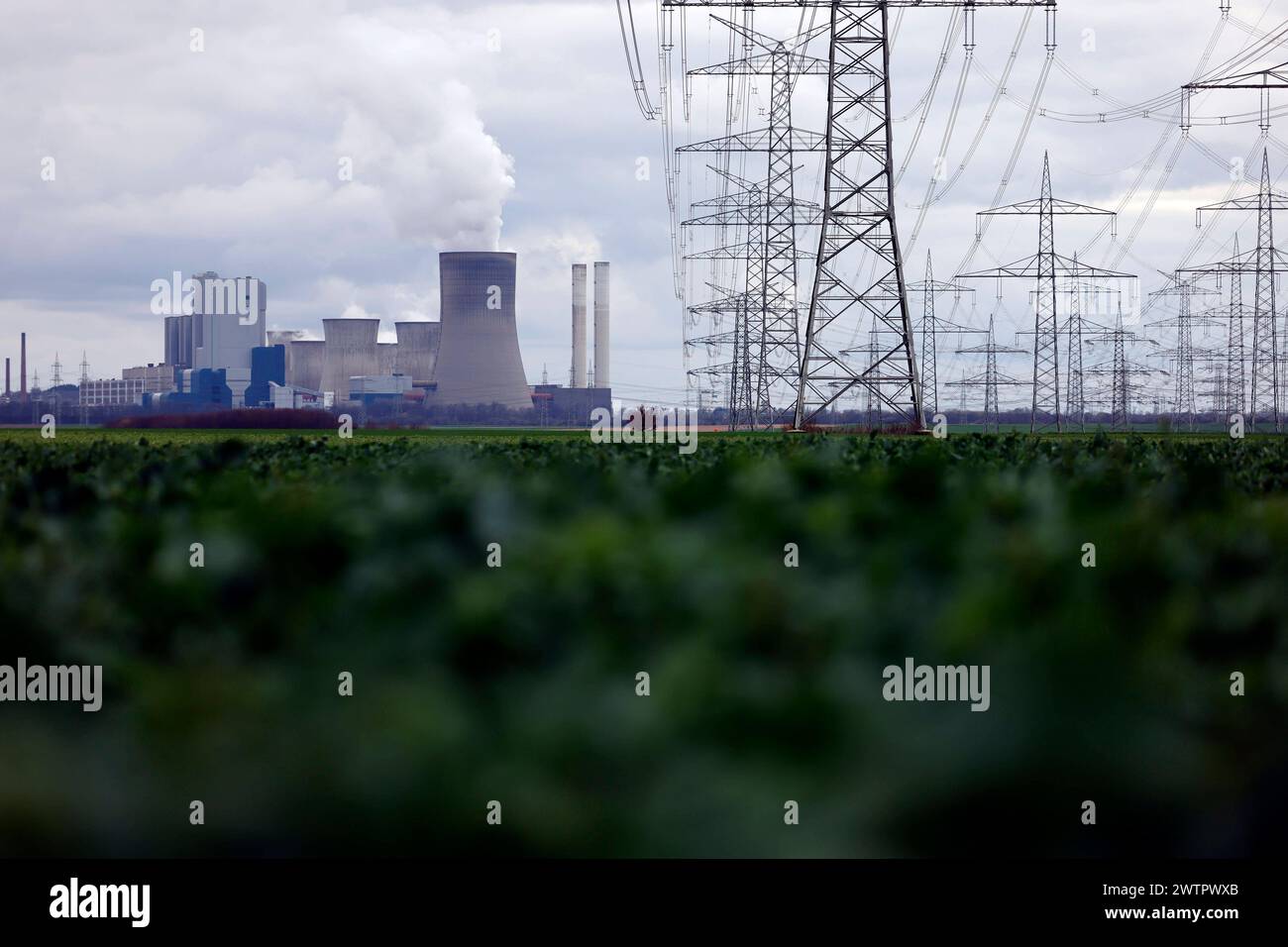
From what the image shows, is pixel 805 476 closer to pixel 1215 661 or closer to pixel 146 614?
pixel 1215 661

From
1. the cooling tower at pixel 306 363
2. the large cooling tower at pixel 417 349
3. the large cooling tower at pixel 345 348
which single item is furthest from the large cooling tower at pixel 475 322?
the cooling tower at pixel 306 363

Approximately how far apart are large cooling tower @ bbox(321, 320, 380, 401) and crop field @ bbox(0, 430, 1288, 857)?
81.4 metres

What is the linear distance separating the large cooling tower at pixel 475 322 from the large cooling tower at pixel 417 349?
71.9ft

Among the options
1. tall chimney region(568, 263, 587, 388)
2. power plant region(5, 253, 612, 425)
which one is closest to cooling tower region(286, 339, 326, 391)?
power plant region(5, 253, 612, 425)

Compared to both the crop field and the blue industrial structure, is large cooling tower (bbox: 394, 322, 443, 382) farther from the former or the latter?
the crop field

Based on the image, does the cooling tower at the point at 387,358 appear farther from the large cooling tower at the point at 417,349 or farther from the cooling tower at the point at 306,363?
the cooling tower at the point at 306,363

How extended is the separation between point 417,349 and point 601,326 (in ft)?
57.2

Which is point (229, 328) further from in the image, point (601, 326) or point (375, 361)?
point (601, 326)

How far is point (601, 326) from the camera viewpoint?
96.2 m

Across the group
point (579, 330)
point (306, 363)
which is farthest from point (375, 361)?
point (579, 330)

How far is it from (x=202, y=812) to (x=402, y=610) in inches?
19.0

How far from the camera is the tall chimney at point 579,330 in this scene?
92375 millimetres
